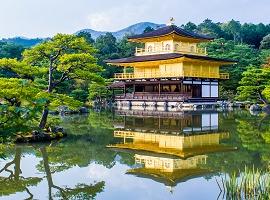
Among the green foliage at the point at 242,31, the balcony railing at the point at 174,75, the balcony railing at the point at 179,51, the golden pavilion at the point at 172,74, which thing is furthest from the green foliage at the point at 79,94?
the green foliage at the point at 242,31

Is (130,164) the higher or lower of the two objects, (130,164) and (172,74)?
the lower

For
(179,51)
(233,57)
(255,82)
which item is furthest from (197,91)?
(233,57)

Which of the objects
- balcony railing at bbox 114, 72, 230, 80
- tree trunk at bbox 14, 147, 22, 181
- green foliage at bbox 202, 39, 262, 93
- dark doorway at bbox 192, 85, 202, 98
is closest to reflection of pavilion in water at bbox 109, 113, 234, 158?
tree trunk at bbox 14, 147, 22, 181

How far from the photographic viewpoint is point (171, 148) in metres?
13.6

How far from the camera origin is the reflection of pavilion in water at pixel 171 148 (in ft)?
32.8

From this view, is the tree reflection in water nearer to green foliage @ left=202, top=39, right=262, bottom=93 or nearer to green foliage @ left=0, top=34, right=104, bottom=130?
green foliage @ left=0, top=34, right=104, bottom=130

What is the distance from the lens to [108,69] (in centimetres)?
5559

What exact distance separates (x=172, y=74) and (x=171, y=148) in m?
24.8

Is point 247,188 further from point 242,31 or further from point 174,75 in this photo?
point 242,31

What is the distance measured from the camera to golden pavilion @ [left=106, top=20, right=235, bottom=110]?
37.4 m

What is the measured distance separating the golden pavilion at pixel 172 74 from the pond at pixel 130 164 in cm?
1980

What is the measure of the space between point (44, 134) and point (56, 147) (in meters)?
1.94

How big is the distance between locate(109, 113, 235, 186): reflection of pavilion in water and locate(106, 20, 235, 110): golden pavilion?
1670 centimetres

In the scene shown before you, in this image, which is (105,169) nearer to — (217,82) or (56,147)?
(56,147)
